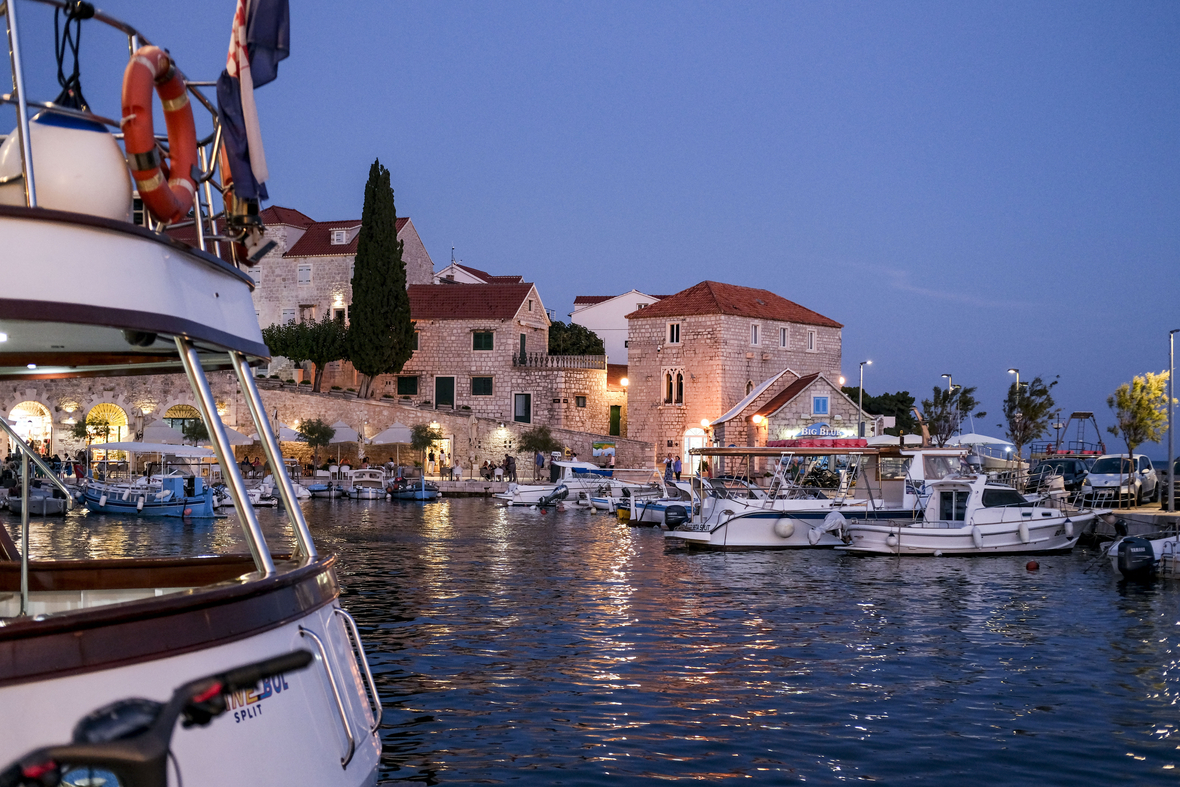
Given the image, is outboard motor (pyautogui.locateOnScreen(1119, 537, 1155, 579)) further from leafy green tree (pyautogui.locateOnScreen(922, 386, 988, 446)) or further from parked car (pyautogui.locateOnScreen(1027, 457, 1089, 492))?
leafy green tree (pyautogui.locateOnScreen(922, 386, 988, 446))

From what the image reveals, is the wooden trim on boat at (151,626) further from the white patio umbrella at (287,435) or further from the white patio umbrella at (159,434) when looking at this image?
the white patio umbrella at (287,435)

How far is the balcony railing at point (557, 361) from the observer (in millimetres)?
62531

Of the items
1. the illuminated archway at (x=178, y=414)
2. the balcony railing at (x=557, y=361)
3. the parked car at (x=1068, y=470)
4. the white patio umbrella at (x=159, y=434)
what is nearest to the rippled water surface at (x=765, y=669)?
the parked car at (x=1068, y=470)

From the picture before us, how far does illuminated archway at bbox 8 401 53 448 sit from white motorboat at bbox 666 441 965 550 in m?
36.1

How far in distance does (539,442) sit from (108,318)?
53227 mm

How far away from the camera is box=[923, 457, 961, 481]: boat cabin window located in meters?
30.3

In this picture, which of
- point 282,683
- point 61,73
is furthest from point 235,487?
point 61,73

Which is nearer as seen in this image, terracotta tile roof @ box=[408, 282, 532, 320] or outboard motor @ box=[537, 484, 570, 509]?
outboard motor @ box=[537, 484, 570, 509]

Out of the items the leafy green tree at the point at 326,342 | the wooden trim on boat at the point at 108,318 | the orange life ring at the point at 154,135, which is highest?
the leafy green tree at the point at 326,342

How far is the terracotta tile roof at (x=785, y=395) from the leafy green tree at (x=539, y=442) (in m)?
10.3

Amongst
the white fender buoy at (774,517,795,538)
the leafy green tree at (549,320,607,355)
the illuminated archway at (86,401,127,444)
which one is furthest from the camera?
the leafy green tree at (549,320,607,355)

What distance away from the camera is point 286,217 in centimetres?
6962

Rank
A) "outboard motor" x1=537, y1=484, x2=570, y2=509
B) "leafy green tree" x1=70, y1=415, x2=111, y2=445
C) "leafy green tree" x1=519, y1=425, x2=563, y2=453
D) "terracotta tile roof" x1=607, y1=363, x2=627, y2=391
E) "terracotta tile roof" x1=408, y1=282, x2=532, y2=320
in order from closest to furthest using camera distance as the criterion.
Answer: "outboard motor" x1=537, y1=484, x2=570, y2=509
"leafy green tree" x1=70, y1=415, x2=111, y2=445
"leafy green tree" x1=519, y1=425, x2=563, y2=453
"terracotta tile roof" x1=408, y1=282, x2=532, y2=320
"terracotta tile roof" x1=607, y1=363, x2=627, y2=391

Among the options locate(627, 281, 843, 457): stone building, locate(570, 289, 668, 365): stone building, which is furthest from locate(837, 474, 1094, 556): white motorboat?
locate(570, 289, 668, 365): stone building
